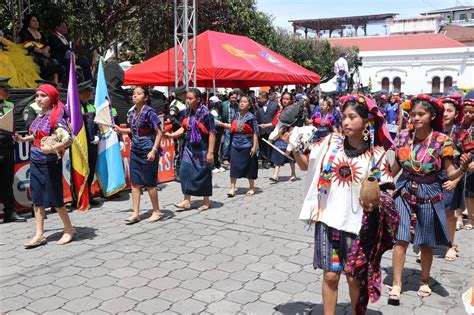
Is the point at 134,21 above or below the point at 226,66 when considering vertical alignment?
above

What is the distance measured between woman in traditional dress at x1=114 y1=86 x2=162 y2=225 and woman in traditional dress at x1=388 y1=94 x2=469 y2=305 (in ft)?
10.6

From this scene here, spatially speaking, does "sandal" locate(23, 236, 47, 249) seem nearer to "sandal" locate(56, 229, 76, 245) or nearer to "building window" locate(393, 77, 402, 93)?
"sandal" locate(56, 229, 76, 245)

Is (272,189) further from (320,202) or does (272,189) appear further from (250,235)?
(320,202)

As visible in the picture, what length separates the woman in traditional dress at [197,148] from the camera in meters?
7.02

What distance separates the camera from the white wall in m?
55.8

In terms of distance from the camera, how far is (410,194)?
4254 mm

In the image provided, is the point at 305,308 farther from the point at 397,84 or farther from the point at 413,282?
the point at 397,84

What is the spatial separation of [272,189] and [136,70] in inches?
211

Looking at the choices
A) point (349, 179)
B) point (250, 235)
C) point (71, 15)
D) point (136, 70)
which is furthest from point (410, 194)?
point (71, 15)

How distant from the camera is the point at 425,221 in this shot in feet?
13.7

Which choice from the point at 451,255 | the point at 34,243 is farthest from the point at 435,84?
the point at 34,243

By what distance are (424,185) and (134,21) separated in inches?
684

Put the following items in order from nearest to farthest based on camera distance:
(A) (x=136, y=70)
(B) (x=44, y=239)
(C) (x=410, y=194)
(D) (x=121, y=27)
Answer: (C) (x=410, y=194) < (B) (x=44, y=239) < (A) (x=136, y=70) < (D) (x=121, y=27)

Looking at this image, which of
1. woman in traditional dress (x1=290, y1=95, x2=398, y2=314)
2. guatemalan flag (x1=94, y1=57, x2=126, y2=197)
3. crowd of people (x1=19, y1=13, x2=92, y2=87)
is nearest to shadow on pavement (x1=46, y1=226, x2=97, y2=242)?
guatemalan flag (x1=94, y1=57, x2=126, y2=197)
